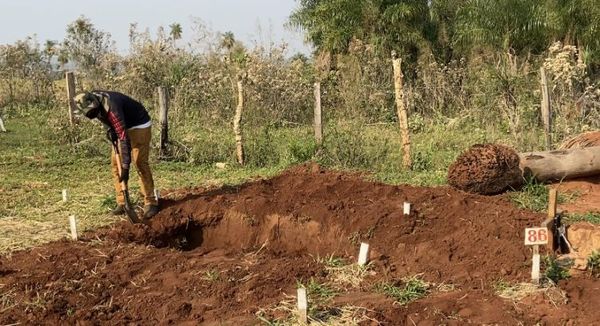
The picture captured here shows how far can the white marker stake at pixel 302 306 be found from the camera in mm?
3969

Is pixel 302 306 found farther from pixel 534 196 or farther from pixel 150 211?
pixel 534 196

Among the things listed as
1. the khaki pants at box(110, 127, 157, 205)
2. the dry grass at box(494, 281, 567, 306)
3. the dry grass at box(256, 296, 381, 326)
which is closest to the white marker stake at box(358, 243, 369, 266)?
the dry grass at box(256, 296, 381, 326)

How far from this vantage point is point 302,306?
4004 mm

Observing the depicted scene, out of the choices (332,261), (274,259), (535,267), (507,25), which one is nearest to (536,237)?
(535,267)

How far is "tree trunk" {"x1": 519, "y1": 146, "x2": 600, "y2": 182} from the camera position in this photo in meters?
7.35

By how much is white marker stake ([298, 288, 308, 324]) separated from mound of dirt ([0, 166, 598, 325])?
384 mm

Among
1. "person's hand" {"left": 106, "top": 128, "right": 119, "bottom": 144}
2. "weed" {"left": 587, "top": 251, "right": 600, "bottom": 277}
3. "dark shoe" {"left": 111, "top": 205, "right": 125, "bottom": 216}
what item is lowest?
"weed" {"left": 587, "top": 251, "right": 600, "bottom": 277}

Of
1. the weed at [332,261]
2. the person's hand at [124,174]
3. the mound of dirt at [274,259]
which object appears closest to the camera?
the mound of dirt at [274,259]

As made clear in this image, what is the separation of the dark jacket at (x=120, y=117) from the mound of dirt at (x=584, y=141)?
5725mm

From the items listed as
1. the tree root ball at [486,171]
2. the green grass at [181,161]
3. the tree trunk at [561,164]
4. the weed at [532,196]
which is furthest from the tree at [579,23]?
the tree root ball at [486,171]

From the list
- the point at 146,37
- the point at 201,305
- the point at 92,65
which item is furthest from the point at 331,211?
the point at 92,65

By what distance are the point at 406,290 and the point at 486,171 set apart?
2820mm

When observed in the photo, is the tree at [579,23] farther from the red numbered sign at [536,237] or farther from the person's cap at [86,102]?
the person's cap at [86,102]

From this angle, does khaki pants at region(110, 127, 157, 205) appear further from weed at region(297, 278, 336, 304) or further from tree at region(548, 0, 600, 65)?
tree at region(548, 0, 600, 65)
